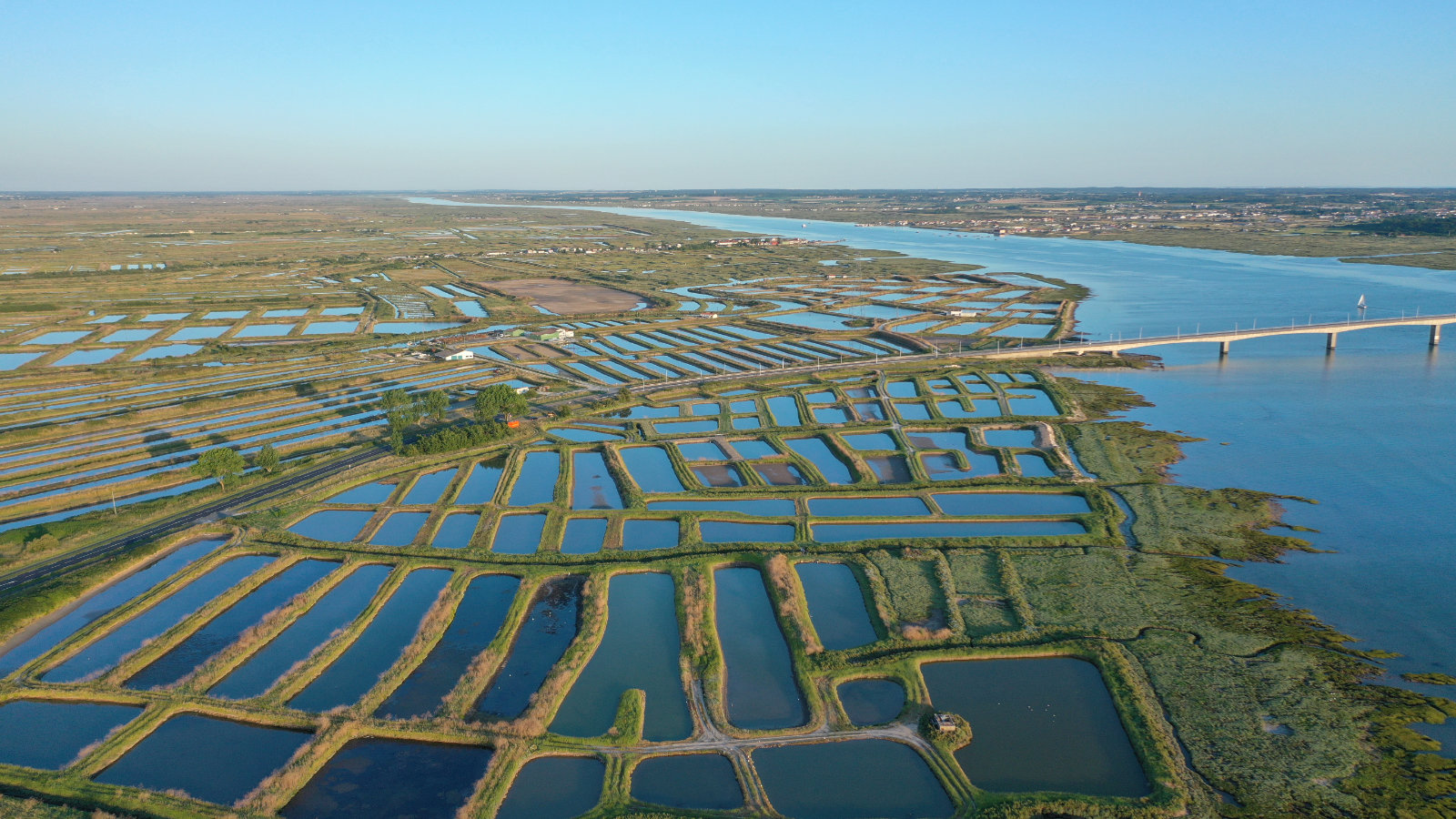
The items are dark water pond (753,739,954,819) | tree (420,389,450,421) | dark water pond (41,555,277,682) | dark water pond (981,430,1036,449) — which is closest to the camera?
dark water pond (753,739,954,819)

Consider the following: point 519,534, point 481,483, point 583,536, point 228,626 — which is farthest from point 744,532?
point 228,626

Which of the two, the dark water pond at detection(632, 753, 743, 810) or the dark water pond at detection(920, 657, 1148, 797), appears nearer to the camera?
the dark water pond at detection(632, 753, 743, 810)

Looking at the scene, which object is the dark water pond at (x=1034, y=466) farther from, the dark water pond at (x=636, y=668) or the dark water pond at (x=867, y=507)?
the dark water pond at (x=636, y=668)

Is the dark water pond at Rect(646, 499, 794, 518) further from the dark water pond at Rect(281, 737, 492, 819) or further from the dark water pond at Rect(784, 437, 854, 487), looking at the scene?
the dark water pond at Rect(281, 737, 492, 819)

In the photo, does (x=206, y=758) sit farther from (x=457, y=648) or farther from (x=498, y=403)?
(x=498, y=403)

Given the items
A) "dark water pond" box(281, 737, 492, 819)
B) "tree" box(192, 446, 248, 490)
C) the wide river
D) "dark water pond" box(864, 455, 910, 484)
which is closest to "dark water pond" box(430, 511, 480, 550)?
"tree" box(192, 446, 248, 490)

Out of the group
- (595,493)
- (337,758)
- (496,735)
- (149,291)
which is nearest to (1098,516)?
(595,493)
